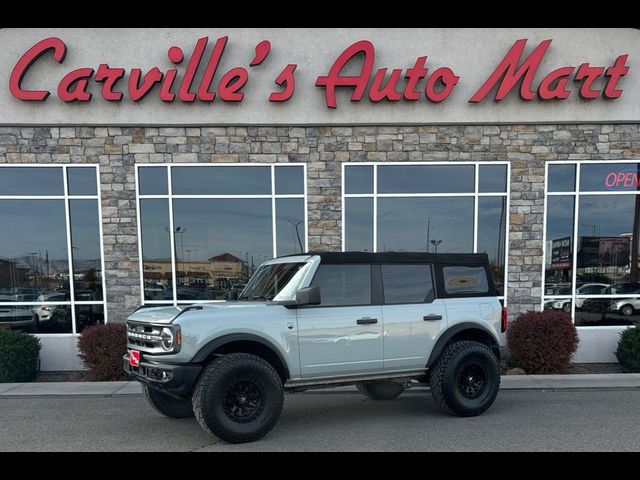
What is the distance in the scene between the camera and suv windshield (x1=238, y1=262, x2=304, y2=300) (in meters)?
5.11

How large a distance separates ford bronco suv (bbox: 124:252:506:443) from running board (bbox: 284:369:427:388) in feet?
0.05

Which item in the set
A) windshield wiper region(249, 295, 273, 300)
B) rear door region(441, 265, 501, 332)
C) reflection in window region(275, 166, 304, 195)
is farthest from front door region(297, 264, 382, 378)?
reflection in window region(275, 166, 304, 195)

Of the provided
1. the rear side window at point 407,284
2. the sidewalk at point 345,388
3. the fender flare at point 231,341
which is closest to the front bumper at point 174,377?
the fender flare at point 231,341

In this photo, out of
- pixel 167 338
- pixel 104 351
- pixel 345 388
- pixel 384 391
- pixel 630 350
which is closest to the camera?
pixel 167 338

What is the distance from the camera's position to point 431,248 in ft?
29.4

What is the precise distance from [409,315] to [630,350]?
5585 millimetres

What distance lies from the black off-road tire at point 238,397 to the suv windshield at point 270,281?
88 cm

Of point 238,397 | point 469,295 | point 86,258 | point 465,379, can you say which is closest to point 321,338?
point 238,397

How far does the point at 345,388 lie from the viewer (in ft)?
22.2

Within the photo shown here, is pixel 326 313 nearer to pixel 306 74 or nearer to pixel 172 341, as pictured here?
pixel 172 341

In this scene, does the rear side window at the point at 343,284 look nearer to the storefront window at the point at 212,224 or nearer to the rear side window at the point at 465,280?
the rear side window at the point at 465,280

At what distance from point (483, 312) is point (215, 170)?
6.03m

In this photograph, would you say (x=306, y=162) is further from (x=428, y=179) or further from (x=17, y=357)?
(x=17, y=357)

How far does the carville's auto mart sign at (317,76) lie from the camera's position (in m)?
8.39
